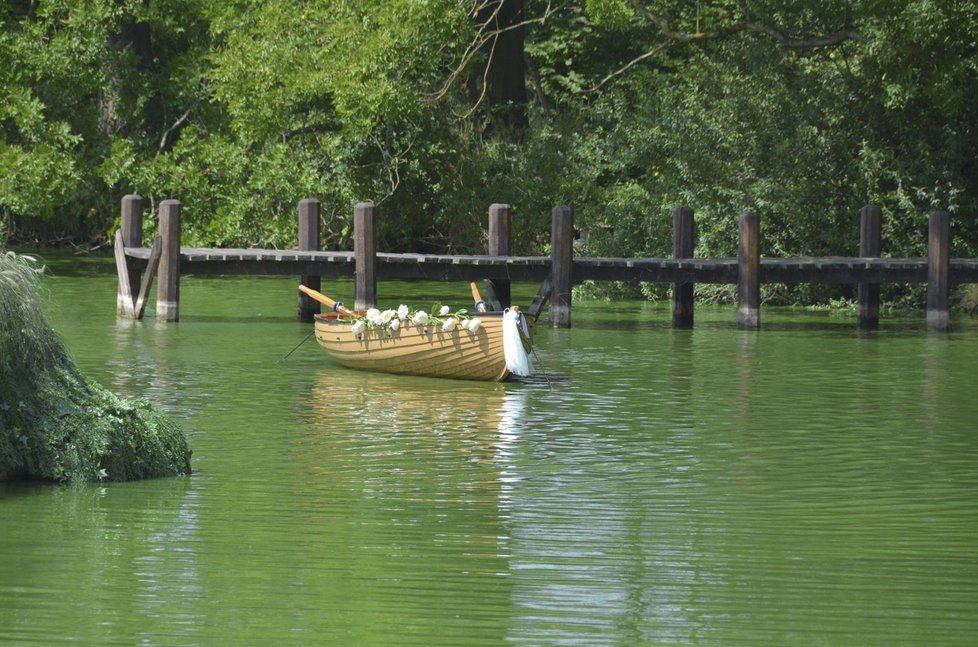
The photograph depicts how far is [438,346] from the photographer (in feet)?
66.4

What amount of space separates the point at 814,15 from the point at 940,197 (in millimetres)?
3521

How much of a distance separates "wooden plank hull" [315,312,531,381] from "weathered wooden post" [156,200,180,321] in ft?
17.4

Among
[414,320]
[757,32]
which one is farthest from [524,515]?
[757,32]

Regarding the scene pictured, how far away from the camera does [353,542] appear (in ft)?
35.1

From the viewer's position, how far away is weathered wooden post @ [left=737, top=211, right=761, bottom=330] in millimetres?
26203

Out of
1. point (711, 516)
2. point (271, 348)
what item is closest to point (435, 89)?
point (271, 348)

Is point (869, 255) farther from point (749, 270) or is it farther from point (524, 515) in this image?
point (524, 515)

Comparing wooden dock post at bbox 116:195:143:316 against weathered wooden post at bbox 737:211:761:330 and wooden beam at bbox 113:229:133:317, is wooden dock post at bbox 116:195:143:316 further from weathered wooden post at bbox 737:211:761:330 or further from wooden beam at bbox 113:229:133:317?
weathered wooden post at bbox 737:211:761:330

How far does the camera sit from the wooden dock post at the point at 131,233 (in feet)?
90.4

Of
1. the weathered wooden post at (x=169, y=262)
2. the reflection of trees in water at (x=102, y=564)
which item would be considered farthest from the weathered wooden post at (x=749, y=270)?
the reflection of trees in water at (x=102, y=564)

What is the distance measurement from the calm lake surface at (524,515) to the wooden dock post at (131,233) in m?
5.83

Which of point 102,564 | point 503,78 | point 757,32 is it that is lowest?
point 102,564

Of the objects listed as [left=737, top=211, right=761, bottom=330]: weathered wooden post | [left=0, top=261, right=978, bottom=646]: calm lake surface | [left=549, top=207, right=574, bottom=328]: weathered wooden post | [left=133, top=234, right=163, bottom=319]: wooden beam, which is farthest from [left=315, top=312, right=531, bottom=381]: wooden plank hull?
[left=737, top=211, right=761, bottom=330]: weathered wooden post

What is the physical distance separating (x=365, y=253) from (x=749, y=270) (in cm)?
512
